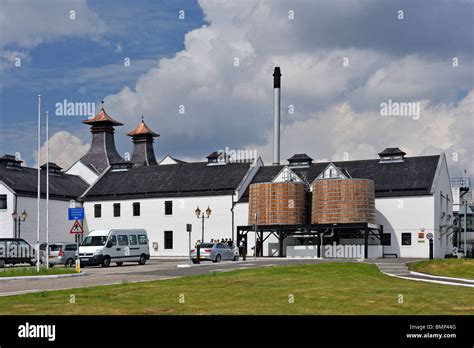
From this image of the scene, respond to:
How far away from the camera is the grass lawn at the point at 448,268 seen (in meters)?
34.4

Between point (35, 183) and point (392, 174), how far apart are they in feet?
118

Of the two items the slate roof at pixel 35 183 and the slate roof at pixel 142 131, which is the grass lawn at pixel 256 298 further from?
the slate roof at pixel 142 131

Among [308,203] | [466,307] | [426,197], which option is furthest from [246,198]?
[466,307]

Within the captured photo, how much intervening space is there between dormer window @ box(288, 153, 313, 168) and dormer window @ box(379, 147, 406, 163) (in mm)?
7746

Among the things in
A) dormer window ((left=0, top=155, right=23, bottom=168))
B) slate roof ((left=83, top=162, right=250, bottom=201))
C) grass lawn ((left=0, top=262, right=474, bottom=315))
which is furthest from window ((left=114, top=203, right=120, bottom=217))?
grass lawn ((left=0, top=262, right=474, bottom=315))

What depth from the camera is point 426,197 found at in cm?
6444

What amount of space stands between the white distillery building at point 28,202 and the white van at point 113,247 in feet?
73.1

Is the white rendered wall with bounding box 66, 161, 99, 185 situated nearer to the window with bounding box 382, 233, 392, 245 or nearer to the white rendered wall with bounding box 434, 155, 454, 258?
the window with bounding box 382, 233, 392, 245

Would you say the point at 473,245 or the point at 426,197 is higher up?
the point at 426,197

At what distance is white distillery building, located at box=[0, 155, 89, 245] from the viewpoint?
71.4 meters

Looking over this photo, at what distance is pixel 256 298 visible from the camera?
19.7 meters

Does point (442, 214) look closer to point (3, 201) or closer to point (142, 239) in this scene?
point (142, 239)
